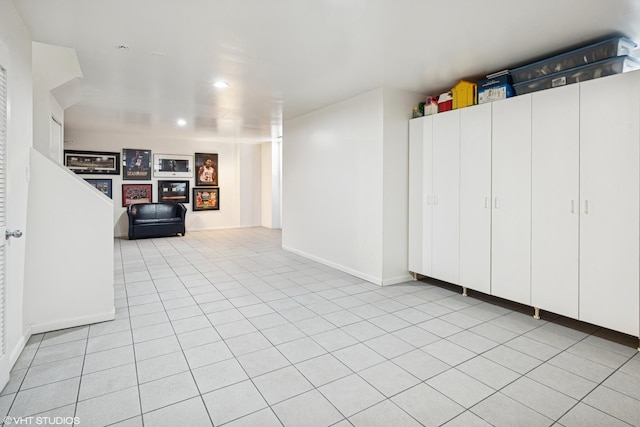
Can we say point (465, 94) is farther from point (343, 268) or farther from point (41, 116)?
point (41, 116)

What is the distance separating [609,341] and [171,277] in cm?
493

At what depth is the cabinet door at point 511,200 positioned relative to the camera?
130 inches

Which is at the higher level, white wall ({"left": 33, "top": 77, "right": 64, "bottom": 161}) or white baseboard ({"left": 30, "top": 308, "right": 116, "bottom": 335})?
white wall ({"left": 33, "top": 77, "right": 64, "bottom": 161})

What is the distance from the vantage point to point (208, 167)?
9750mm

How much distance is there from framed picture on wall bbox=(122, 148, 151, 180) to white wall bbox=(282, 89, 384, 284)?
4321mm

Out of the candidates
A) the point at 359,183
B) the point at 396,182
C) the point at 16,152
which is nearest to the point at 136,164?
the point at 359,183

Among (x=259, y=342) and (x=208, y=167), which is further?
(x=208, y=167)

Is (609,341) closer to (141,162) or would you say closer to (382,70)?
(382,70)

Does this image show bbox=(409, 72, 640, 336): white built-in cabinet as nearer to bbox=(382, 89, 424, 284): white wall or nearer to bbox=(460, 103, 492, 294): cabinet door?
bbox=(460, 103, 492, 294): cabinet door

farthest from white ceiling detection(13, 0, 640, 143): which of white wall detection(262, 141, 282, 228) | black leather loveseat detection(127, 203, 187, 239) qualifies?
white wall detection(262, 141, 282, 228)

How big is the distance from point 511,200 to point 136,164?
8.51 m

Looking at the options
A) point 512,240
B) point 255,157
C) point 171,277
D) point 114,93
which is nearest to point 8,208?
point 171,277

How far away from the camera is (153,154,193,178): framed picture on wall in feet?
29.4

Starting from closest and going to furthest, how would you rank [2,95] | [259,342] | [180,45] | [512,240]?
→ [2,95], [259,342], [180,45], [512,240]
